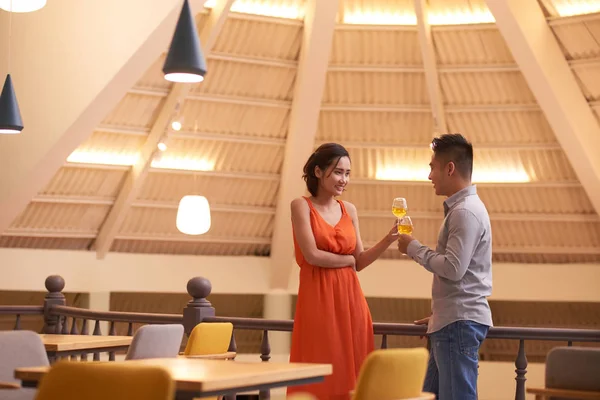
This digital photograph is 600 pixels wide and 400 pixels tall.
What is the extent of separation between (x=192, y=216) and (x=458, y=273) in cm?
821

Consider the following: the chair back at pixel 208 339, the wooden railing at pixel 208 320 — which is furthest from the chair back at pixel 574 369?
the chair back at pixel 208 339

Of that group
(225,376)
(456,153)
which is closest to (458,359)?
(456,153)

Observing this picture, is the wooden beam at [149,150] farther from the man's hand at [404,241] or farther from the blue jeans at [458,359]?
the blue jeans at [458,359]

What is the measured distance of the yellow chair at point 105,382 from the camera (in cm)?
233

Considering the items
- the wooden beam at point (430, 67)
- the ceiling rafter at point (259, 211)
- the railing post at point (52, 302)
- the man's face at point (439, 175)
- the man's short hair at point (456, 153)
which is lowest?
the man's face at point (439, 175)

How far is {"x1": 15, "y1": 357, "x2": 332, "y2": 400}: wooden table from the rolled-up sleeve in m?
0.69

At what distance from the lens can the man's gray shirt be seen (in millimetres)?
3605

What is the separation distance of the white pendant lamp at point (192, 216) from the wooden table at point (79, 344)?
6.50 meters

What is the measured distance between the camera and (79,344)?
15.3ft

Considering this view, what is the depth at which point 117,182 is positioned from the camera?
1272 cm

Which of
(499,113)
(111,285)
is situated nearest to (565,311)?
(499,113)

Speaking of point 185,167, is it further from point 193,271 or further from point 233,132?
point 193,271

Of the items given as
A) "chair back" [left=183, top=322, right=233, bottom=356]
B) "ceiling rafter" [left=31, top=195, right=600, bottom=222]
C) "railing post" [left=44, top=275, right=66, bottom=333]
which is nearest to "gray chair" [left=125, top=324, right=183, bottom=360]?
"chair back" [left=183, top=322, right=233, bottom=356]

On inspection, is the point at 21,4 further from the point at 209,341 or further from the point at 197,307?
the point at 209,341
